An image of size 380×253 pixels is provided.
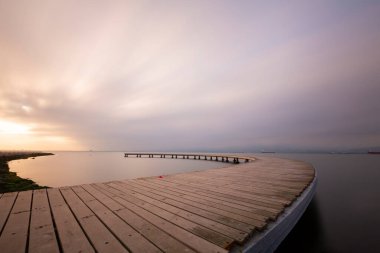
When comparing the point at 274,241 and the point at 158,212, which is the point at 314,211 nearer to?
the point at 274,241

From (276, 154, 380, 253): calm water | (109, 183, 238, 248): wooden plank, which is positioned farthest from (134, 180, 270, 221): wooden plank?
(276, 154, 380, 253): calm water

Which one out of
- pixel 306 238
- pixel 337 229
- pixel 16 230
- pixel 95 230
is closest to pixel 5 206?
pixel 16 230

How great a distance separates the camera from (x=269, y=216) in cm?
288

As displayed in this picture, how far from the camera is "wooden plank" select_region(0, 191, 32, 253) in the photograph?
2.02 m

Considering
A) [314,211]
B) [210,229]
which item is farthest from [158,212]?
[314,211]

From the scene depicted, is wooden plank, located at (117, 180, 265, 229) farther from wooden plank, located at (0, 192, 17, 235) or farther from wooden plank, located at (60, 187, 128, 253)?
wooden plank, located at (0, 192, 17, 235)

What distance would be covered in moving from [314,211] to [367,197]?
220 inches

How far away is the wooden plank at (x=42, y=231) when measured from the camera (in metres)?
2.01

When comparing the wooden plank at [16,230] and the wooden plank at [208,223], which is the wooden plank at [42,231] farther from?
the wooden plank at [208,223]

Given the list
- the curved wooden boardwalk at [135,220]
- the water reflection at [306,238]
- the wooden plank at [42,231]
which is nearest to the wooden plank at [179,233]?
the curved wooden boardwalk at [135,220]

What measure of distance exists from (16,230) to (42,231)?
1.20ft

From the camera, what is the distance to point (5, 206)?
11.3 ft

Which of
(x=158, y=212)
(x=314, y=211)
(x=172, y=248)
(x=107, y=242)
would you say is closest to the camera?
(x=172, y=248)

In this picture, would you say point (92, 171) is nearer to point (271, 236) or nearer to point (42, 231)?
Answer: point (42, 231)
